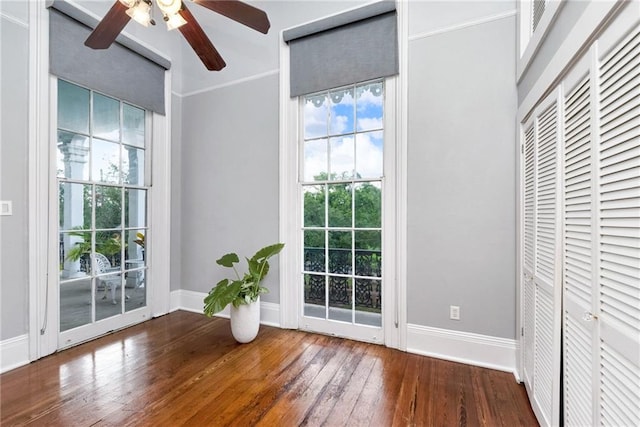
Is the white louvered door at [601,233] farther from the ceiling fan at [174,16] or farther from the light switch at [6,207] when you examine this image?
the light switch at [6,207]

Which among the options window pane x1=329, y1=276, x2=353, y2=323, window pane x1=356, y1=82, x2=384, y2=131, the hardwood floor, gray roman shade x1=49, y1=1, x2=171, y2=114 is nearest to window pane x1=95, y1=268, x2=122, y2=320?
the hardwood floor

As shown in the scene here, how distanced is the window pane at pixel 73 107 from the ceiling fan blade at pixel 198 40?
1.46m

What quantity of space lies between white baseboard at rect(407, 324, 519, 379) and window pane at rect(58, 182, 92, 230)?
3.10m

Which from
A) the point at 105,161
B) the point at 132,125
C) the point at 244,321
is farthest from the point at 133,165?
the point at 244,321

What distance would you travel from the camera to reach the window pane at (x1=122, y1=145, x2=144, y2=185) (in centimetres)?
304

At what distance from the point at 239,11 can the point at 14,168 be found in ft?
6.92

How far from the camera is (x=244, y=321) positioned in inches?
99.4

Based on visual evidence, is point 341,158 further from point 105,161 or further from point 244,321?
point 105,161

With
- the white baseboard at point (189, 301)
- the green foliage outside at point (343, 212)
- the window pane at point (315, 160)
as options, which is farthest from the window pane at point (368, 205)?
the white baseboard at point (189, 301)

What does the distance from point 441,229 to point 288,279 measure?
155 cm

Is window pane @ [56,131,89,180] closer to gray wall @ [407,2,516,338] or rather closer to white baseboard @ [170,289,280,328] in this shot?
white baseboard @ [170,289,280,328]

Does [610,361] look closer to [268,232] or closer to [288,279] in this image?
[288,279]

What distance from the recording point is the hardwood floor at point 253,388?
A: 5.35 ft

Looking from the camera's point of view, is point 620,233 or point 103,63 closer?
point 620,233
